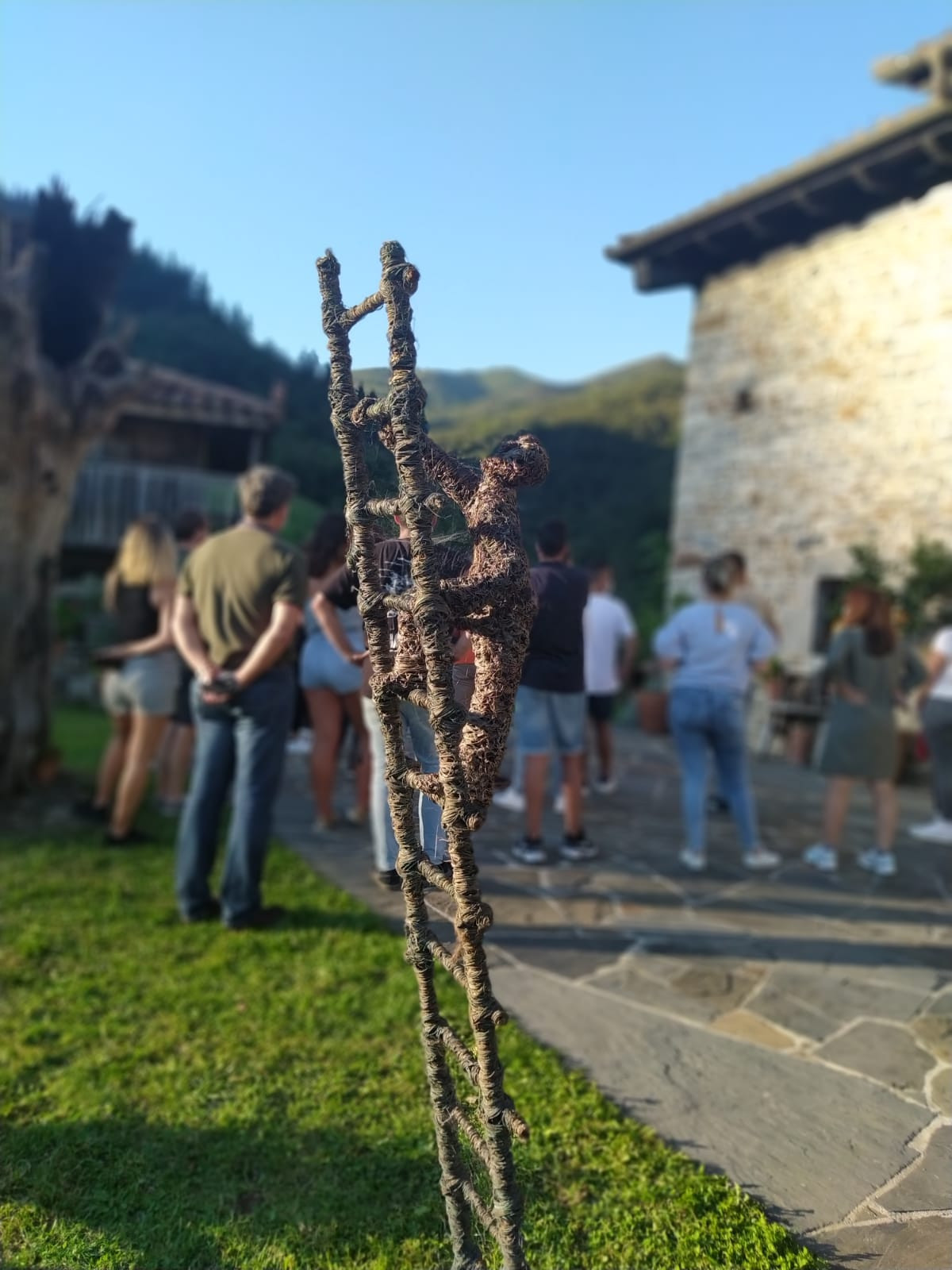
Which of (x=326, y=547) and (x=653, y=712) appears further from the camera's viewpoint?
(x=653, y=712)

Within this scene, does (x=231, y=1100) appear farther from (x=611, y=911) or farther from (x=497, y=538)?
(x=611, y=911)

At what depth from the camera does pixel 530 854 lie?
4844mm

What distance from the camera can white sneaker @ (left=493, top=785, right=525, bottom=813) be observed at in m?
6.07

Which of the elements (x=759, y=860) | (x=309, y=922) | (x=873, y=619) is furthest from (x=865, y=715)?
(x=309, y=922)

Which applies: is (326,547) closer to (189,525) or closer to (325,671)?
(325,671)

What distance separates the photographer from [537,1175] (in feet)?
7.30

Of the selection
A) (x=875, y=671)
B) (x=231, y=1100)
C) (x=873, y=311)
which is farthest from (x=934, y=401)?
(x=231, y=1100)

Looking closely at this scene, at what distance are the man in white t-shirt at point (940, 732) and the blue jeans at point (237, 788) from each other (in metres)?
4.32

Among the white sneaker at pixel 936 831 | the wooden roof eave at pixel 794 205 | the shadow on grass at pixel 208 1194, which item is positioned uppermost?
the wooden roof eave at pixel 794 205

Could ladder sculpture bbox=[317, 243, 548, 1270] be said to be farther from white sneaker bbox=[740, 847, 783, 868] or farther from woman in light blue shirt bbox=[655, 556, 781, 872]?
white sneaker bbox=[740, 847, 783, 868]

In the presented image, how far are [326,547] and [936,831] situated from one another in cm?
471

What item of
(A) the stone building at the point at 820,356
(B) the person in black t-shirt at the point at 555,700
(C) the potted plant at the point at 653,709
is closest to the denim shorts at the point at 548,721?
(B) the person in black t-shirt at the point at 555,700

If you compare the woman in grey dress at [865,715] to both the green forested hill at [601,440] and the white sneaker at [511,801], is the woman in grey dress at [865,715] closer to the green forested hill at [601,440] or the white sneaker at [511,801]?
the green forested hill at [601,440]

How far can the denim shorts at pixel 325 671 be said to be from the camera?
4.79 meters
